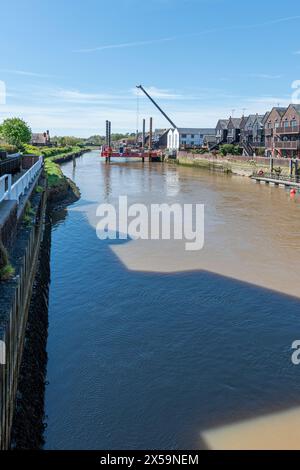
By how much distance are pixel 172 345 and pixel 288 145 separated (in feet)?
187

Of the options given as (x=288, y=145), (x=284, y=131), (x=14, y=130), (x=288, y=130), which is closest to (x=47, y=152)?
(x=14, y=130)

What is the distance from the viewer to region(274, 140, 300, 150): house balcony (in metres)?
61.1

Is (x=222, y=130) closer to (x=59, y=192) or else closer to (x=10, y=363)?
(x=59, y=192)

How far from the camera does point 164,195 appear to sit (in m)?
40.9

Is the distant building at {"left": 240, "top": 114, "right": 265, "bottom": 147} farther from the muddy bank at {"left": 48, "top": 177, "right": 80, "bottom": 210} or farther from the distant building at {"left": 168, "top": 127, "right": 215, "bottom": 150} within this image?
the muddy bank at {"left": 48, "top": 177, "right": 80, "bottom": 210}

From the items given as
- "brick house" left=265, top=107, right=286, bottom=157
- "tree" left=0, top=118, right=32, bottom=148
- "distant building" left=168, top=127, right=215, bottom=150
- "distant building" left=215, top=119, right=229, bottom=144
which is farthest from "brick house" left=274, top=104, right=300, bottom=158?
"distant building" left=168, top=127, right=215, bottom=150

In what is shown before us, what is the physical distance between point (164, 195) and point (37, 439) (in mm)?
33943

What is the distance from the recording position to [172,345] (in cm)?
1143

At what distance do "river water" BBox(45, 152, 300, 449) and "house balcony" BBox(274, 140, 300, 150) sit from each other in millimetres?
42617

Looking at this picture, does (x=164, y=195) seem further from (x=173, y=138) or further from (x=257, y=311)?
(x=173, y=138)

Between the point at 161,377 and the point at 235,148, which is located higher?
the point at 235,148

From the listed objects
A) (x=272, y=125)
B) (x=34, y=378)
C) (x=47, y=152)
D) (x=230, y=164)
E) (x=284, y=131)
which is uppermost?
(x=272, y=125)

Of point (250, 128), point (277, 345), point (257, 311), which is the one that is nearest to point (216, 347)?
point (277, 345)

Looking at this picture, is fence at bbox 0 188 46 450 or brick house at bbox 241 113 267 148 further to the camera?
brick house at bbox 241 113 267 148
